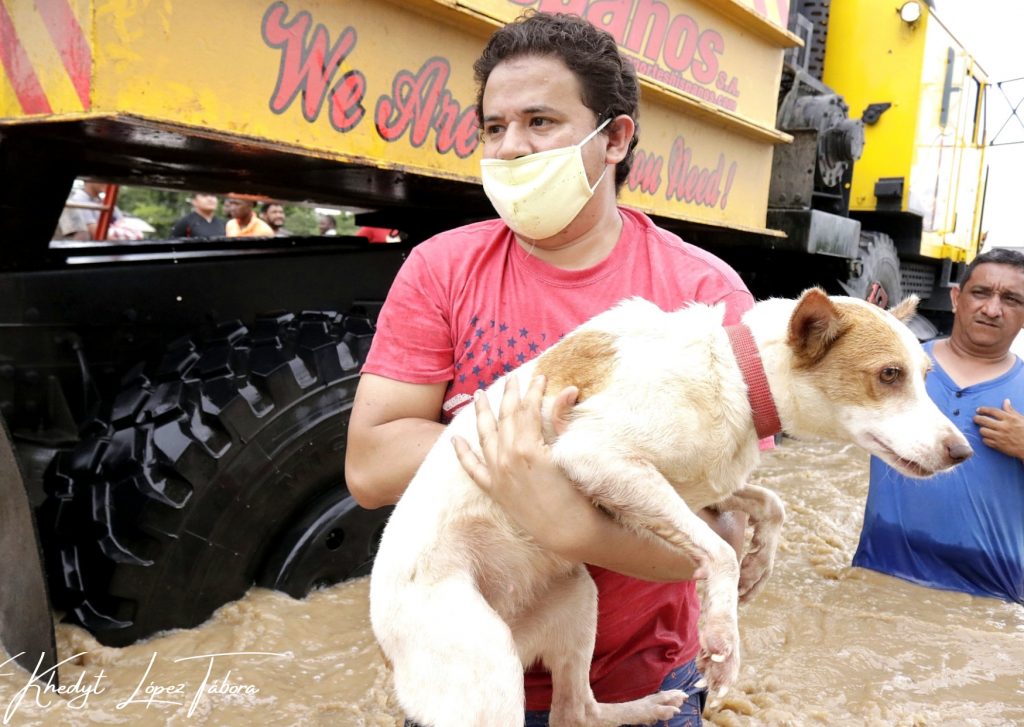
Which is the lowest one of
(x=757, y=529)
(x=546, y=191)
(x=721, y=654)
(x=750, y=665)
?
(x=750, y=665)

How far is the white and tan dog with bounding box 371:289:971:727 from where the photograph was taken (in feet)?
5.20

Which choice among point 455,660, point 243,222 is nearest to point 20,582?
point 455,660

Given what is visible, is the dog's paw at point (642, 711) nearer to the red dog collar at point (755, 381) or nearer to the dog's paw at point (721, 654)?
the dog's paw at point (721, 654)

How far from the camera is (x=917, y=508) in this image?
3.80 m

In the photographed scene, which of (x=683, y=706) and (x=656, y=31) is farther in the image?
(x=656, y=31)

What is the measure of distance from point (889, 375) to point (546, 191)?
0.84 m

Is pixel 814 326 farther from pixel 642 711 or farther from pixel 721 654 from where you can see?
pixel 642 711

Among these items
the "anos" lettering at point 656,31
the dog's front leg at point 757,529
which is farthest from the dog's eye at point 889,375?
the "anos" lettering at point 656,31

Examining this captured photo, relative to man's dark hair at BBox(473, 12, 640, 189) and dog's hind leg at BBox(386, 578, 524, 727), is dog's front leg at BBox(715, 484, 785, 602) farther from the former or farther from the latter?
man's dark hair at BBox(473, 12, 640, 189)

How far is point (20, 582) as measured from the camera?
2328 millimetres

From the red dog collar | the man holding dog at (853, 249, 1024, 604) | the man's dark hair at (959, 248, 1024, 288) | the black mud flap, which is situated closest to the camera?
the red dog collar

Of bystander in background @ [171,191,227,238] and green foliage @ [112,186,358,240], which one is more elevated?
green foliage @ [112,186,358,240]

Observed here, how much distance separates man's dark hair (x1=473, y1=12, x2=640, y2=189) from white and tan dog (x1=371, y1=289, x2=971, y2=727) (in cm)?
48

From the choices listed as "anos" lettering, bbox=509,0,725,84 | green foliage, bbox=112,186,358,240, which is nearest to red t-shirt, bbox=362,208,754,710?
"anos" lettering, bbox=509,0,725,84
